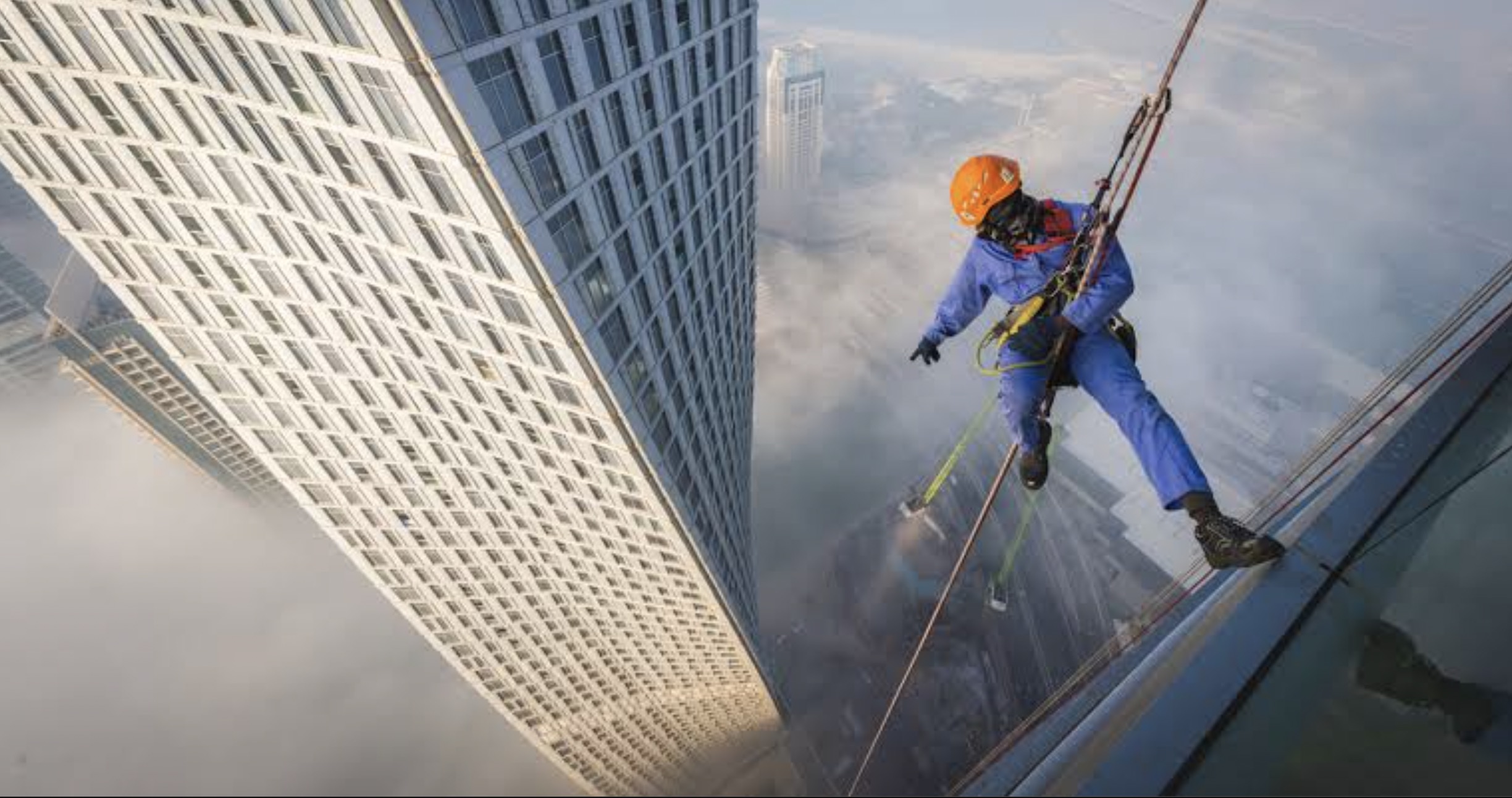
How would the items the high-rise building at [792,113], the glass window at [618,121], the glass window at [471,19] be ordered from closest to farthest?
1. the glass window at [471,19]
2. the glass window at [618,121]
3. the high-rise building at [792,113]

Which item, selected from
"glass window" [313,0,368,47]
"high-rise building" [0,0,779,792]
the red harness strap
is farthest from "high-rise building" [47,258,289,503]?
the red harness strap

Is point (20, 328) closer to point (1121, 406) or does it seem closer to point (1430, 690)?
point (1121, 406)

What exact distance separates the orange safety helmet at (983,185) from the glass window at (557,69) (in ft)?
29.1

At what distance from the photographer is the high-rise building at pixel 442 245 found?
10008 mm

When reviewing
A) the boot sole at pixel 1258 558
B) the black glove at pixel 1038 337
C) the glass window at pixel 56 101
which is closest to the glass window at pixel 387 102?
the glass window at pixel 56 101

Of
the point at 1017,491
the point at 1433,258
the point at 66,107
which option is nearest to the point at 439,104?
the point at 66,107

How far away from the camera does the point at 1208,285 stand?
503 ft

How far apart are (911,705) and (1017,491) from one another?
42.8 metres

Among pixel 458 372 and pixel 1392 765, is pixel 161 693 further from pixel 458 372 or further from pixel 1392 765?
pixel 1392 765

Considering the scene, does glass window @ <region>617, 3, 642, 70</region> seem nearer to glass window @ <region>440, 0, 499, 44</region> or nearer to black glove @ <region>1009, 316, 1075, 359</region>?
glass window @ <region>440, 0, 499, 44</region>

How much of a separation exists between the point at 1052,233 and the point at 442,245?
13372 millimetres

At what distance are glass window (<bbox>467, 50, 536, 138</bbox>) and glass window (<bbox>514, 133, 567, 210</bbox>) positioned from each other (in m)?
0.40

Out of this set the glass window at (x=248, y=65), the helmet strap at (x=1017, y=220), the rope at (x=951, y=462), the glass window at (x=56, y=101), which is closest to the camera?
the helmet strap at (x=1017, y=220)

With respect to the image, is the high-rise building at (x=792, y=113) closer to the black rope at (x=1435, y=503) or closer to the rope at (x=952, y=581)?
the rope at (x=952, y=581)
